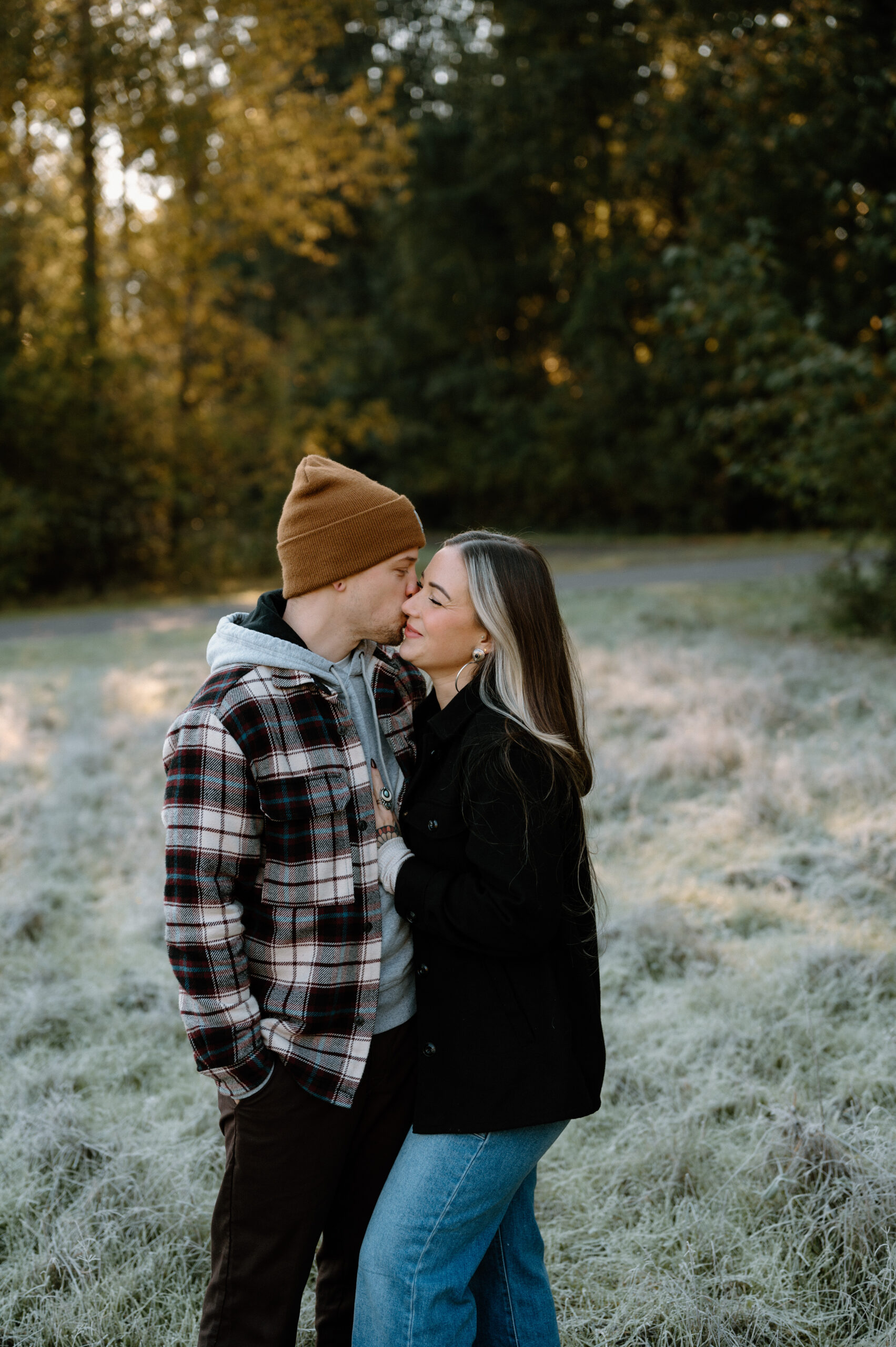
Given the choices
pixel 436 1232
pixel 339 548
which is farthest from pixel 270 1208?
pixel 339 548

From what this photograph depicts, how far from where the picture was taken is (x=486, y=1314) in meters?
1.99

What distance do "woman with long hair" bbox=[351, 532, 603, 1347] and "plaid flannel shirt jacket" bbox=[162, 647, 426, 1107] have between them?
0.10m

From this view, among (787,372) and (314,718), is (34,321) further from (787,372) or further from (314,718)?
(314,718)

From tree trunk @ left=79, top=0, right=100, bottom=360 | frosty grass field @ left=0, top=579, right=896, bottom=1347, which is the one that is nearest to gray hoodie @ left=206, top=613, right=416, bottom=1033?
frosty grass field @ left=0, top=579, right=896, bottom=1347

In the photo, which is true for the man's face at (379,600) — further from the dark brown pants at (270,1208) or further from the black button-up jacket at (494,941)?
the dark brown pants at (270,1208)

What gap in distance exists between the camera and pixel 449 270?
24.9 metres

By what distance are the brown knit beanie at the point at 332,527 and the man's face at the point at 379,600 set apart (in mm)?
27

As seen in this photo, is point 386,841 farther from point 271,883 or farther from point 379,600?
point 379,600

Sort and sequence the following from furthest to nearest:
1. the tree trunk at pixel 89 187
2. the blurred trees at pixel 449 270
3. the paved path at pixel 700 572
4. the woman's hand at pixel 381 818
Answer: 1. the paved path at pixel 700 572
2. the tree trunk at pixel 89 187
3. the blurred trees at pixel 449 270
4. the woman's hand at pixel 381 818

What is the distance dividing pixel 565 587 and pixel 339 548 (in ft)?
42.4

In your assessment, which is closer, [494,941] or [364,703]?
[494,941]

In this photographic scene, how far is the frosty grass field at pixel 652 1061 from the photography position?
8.04 ft

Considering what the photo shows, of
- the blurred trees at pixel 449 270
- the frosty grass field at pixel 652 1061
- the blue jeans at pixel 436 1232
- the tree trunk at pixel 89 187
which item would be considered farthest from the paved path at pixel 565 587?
the blue jeans at pixel 436 1232

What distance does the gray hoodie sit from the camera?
5.98 feet
